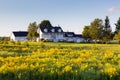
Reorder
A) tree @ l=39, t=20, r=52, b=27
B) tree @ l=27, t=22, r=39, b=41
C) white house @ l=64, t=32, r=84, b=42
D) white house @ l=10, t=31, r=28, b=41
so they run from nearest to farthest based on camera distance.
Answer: tree @ l=27, t=22, r=39, b=41, tree @ l=39, t=20, r=52, b=27, white house @ l=10, t=31, r=28, b=41, white house @ l=64, t=32, r=84, b=42

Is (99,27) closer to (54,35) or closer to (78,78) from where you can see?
(54,35)

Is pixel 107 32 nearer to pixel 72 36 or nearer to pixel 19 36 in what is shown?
pixel 72 36

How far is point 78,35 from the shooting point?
428ft

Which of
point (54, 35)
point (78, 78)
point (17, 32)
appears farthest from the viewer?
point (17, 32)

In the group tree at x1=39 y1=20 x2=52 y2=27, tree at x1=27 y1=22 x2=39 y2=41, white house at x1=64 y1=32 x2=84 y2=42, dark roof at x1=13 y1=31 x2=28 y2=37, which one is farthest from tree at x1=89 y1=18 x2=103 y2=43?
dark roof at x1=13 y1=31 x2=28 y2=37

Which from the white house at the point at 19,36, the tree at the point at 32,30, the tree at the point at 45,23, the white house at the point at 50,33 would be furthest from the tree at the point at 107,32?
the white house at the point at 19,36

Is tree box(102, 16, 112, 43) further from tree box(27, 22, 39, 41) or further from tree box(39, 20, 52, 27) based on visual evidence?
tree box(39, 20, 52, 27)

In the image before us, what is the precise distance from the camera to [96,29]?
86.9 meters

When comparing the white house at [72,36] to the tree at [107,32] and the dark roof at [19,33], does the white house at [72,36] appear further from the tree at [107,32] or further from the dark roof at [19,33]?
the tree at [107,32]

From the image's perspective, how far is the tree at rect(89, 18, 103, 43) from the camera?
284 feet

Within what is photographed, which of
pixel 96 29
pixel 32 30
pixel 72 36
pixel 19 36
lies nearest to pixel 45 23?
pixel 32 30

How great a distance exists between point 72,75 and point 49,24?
101175 millimetres

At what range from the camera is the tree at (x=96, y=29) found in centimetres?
8669

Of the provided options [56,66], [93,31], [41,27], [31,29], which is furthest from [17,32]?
[56,66]
